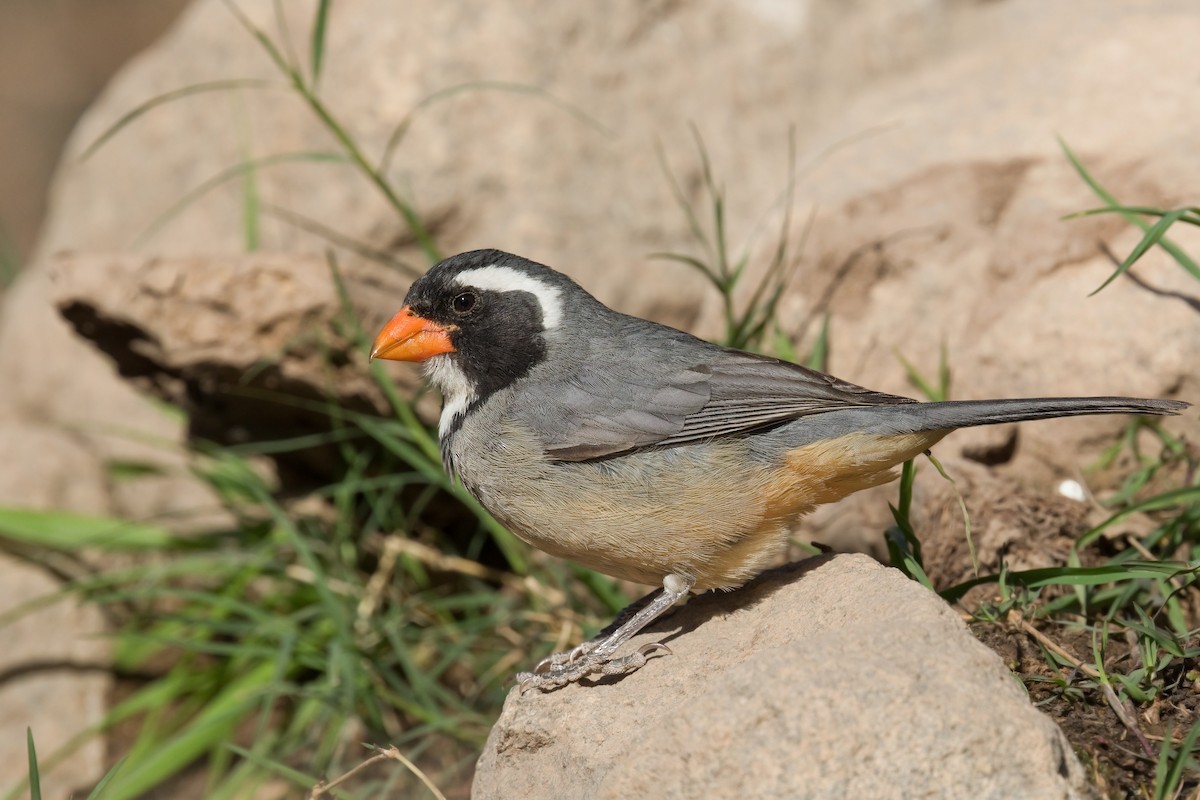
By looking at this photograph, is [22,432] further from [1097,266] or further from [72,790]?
[1097,266]

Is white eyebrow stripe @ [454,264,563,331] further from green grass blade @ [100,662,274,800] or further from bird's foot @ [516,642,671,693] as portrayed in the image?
green grass blade @ [100,662,274,800]

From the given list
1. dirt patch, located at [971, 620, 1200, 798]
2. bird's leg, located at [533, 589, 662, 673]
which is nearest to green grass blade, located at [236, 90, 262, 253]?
bird's leg, located at [533, 589, 662, 673]

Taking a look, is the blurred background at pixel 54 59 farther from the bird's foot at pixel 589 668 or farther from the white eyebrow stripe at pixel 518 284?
the bird's foot at pixel 589 668

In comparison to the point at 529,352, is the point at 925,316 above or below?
below

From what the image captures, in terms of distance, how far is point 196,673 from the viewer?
5.56 metres

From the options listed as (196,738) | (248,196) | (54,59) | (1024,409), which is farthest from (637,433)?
(54,59)

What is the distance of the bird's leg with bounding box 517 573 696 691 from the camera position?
3.49m

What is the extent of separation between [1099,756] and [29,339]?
6.66 metres

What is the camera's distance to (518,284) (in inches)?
163

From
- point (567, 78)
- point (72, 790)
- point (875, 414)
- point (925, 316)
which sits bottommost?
point (72, 790)

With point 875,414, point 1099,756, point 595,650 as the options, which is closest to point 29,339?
point 595,650

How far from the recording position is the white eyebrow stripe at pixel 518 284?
4113 mm

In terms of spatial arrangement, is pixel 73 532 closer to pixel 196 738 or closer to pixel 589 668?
pixel 196 738

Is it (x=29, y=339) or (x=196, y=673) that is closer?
(x=196, y=673)
